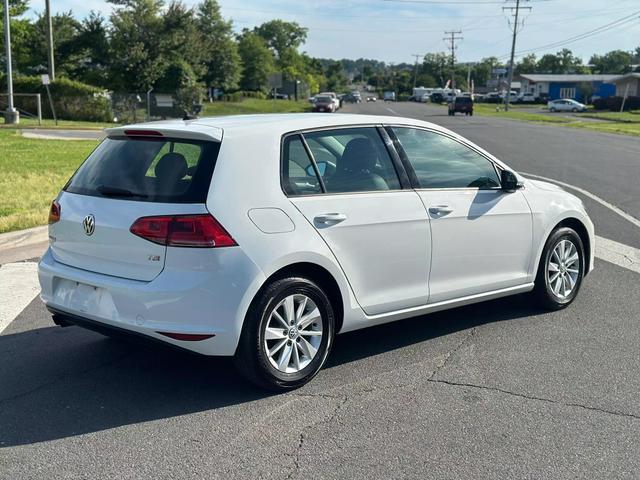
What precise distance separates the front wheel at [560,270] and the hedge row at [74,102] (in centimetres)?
3802

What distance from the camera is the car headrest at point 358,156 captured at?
16.9ft

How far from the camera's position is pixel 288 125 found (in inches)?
193

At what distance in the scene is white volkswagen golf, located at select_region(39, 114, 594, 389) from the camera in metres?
4.30

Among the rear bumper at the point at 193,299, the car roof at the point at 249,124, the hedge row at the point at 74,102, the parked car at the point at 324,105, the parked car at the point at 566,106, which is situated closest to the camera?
the rear bumper at the point at 193,299

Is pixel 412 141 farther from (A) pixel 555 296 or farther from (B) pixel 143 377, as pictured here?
(B) pixel 143 377

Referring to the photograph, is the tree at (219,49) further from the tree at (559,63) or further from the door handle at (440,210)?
the tree at (559,63)

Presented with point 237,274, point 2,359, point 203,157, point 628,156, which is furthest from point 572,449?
point 628,156

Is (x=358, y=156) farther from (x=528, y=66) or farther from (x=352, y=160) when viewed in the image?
(x=528, y=66)

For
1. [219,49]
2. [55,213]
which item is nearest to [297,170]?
[55,213]

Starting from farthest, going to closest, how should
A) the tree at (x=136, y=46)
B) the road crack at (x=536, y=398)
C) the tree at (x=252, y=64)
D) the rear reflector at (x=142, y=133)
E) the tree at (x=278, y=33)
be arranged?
the tree at (x=278, y=33)
the tree at (x=252, y=64)
the tree at (x=136, y=46)
the rear reflector at (x=142, y=133)
the road crack at (x=536, y=398)

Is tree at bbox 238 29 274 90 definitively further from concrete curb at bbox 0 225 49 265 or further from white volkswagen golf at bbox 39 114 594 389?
white volkswagen golf at bbox 39 114 594 389

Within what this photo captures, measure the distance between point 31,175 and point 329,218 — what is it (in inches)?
407

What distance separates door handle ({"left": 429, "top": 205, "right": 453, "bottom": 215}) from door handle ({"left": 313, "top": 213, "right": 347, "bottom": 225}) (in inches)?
31.5

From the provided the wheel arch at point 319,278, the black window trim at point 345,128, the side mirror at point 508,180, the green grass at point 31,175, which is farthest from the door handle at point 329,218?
the green grass at point 31,175
